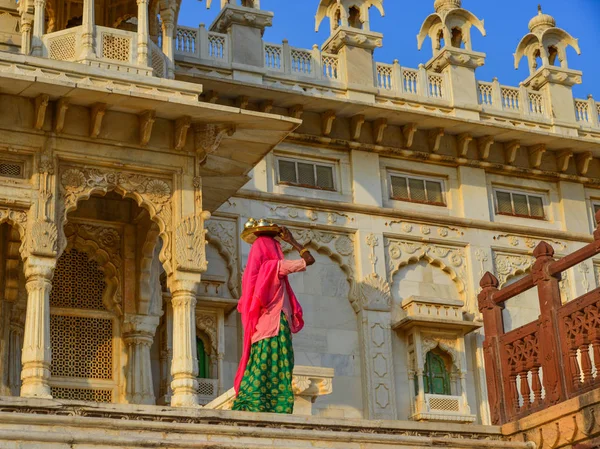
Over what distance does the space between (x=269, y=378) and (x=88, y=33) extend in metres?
4.62

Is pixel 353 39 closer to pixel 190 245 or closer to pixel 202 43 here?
pixel 202 43

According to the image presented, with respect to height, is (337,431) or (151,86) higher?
(151,86)

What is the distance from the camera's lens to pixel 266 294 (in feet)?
34.9

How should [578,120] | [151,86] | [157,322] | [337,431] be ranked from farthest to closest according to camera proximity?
[578,120] < [157,322] < [151,86] < [337,431]

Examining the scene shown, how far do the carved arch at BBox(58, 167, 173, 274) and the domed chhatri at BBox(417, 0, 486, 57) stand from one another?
244 inches

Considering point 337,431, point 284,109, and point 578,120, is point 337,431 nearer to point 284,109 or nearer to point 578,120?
point 284,109

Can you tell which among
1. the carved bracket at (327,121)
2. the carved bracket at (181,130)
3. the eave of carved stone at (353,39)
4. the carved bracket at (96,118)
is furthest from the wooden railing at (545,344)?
the eave of carved stone at (353,39)

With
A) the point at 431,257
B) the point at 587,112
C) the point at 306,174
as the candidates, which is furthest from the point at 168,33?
the point at 587,112

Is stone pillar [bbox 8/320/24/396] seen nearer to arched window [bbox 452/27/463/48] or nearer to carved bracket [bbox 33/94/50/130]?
carved bracket [bbox 33/94/50/130]

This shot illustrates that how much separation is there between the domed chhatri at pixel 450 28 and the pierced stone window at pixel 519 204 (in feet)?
7.00

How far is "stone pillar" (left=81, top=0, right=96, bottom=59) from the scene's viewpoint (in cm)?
1287

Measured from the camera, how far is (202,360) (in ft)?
48.2

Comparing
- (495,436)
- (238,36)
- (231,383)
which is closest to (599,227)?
(495,436)

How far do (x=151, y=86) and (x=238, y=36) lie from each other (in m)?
3.43
